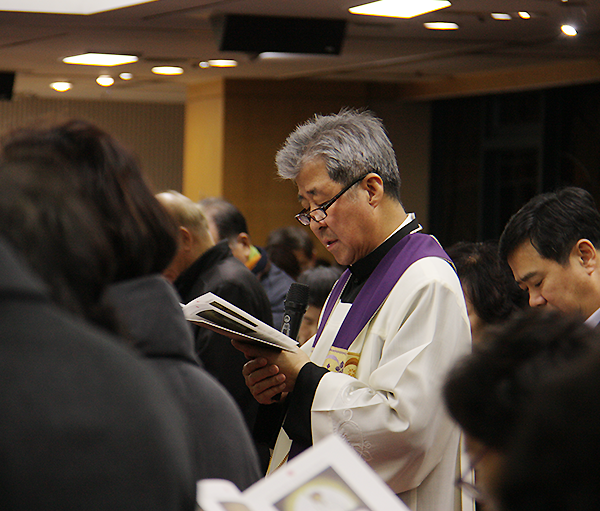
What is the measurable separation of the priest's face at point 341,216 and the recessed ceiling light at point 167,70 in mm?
6373

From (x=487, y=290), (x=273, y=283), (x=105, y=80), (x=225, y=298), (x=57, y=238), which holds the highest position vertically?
(x=105, y=80)

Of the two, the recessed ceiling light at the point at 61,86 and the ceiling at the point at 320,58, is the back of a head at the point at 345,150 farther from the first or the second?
the recessed ceiling light at the point at 61,86

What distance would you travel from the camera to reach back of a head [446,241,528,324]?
290 centimetres

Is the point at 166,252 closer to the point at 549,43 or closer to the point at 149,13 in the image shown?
the point at 149,13

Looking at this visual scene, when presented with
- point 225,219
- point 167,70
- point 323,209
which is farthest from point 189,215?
point 167,70

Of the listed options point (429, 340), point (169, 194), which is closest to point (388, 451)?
point (429, 340)

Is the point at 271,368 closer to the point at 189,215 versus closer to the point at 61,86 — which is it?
the point at 189,215

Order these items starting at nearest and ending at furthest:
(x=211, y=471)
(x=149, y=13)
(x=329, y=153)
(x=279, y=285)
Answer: (x=211, y=471) → (x=329, y=153) → (x=279, y=285) → (x=149, y=13)

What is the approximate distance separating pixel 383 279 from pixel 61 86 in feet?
29.5

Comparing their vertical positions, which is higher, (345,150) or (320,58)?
(320,58)

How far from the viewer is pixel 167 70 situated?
337 inches

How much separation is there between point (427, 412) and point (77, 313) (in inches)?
49.0

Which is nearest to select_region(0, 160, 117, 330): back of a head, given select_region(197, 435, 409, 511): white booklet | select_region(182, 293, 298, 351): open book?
select_region(197, 435, 409, 511): white booklet

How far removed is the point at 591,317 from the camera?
242 centimetres
